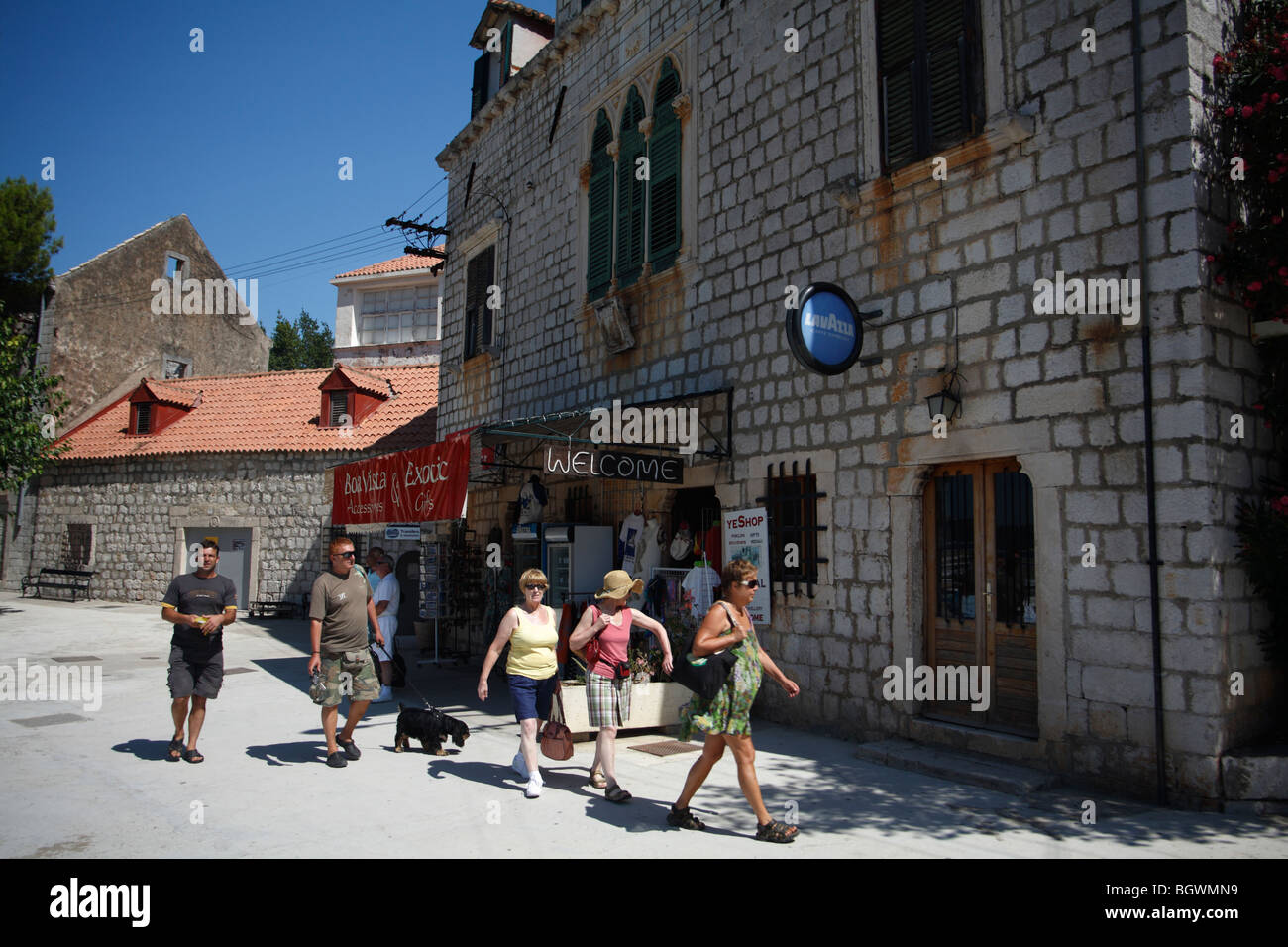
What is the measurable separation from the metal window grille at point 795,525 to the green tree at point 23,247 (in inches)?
1003

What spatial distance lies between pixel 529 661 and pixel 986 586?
3603 mm

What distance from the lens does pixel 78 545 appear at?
24.0 metres

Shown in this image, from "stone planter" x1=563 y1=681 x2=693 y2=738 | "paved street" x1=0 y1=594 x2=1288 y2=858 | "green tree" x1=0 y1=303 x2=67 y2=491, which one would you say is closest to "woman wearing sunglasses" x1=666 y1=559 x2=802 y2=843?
"paved street" x1=0 y1=594 x2=1288 y2=858

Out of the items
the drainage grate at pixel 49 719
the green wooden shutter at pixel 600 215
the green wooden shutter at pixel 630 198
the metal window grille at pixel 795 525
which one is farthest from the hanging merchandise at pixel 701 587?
the drainage grate at pixel 49 719

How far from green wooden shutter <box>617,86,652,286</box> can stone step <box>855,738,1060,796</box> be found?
6502 millimetres

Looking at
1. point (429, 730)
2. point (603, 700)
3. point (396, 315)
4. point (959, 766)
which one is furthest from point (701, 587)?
point (396, 315)

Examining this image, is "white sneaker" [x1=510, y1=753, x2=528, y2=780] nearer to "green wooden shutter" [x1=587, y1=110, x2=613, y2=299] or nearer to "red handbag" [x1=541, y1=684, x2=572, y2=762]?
"red handbag" [x1=541, y1=684, x2=572, y2=762]

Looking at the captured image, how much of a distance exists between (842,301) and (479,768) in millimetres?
4903

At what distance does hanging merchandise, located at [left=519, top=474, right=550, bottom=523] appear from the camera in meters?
12.1

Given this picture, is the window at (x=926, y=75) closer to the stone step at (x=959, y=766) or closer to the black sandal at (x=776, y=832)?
the stone step at (x=959, y=766)

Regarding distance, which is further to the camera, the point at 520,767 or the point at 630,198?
the point at 630,198

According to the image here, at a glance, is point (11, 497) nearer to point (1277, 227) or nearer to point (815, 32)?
point (815, 32)

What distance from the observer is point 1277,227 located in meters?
5.55

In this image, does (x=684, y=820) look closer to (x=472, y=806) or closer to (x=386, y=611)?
(x=472, y=806)
